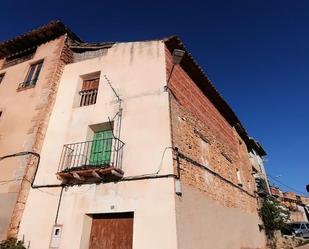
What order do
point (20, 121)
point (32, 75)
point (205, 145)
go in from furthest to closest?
point (32, 75), point (205, 145), point (20, 121)

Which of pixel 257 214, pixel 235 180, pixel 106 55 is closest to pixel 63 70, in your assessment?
pixel 106 55

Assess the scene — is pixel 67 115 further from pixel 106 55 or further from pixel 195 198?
pixel 195 198

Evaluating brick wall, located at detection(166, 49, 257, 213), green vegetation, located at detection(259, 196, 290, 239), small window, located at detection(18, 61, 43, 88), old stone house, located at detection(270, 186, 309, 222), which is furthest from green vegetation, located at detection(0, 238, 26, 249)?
old stone house, located at detection(270, 186, 309, 222)

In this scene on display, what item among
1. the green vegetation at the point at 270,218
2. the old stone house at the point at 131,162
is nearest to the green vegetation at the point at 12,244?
the old stone house at the point at 131,162

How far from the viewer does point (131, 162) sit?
277 inches

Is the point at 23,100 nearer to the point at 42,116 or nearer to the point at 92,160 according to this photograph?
the point at 42,116

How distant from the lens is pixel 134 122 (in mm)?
7738

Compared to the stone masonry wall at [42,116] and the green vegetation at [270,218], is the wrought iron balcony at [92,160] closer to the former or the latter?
the stone masonry wall at [42,116]

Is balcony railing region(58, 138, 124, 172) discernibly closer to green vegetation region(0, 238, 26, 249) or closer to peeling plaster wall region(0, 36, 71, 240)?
peeling plaster wall region(0, 36, 71, 240)

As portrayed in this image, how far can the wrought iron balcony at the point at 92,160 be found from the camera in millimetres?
6781

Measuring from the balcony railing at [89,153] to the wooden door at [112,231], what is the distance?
1651 mm

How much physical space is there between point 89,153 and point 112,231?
267 centimetres

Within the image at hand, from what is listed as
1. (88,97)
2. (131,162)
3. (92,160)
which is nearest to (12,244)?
(92,160)

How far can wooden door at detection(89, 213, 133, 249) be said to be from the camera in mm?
6309
